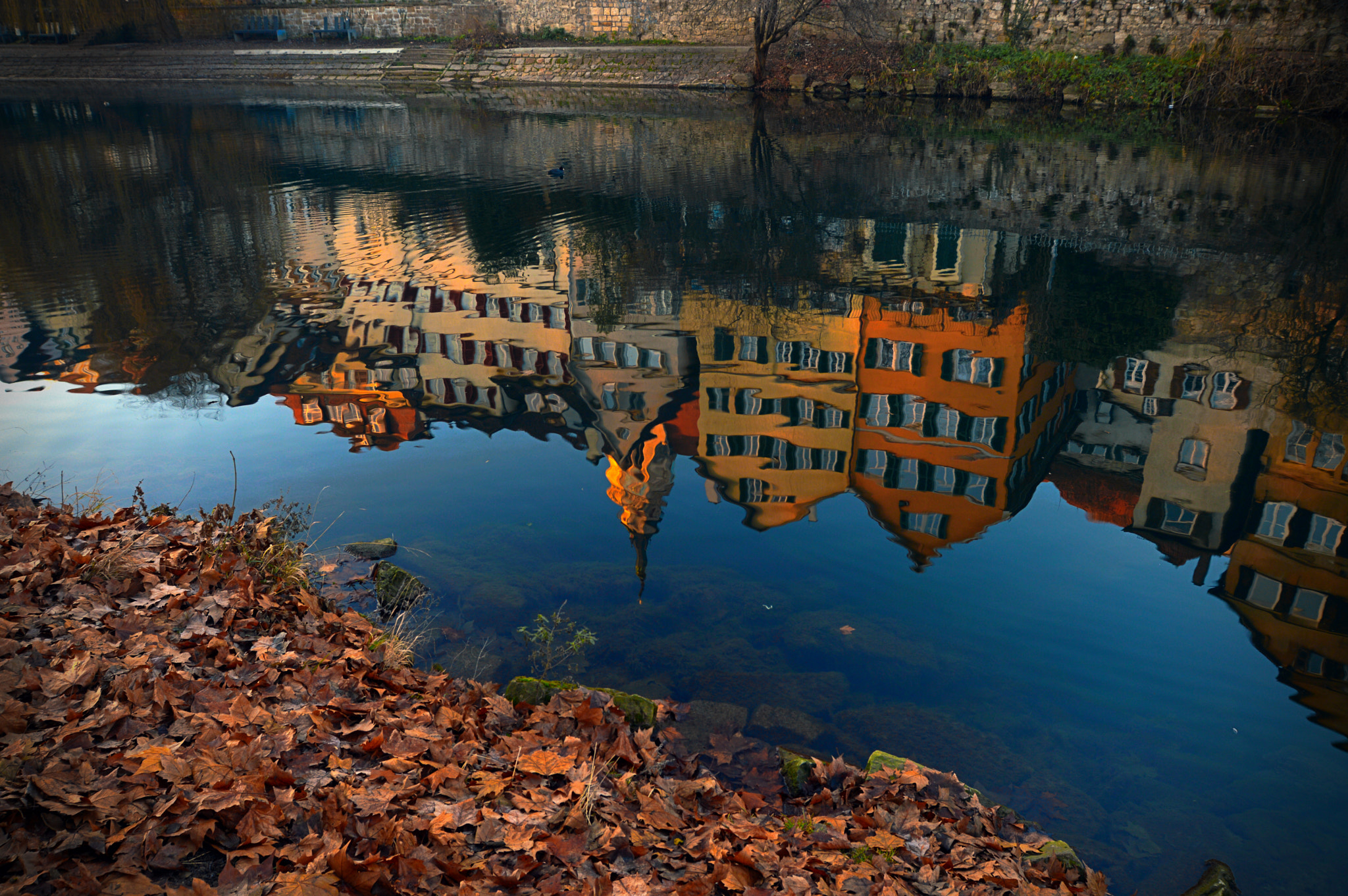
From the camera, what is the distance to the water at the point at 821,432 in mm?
8895

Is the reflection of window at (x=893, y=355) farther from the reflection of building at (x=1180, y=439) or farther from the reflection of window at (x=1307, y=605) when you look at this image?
the reflection of window at (x=1307, y=605)

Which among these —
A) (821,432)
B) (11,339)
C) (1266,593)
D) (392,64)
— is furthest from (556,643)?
(392,64)

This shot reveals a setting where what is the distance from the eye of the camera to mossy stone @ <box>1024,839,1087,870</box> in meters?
6.35

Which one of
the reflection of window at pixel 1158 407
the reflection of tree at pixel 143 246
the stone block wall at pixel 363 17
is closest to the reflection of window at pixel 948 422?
the reflection of window at pixel 1158 407

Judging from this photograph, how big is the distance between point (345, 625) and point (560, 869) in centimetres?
427

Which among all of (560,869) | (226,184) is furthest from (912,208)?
(560,869)

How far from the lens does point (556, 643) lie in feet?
31.2

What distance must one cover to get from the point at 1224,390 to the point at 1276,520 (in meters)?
4.50

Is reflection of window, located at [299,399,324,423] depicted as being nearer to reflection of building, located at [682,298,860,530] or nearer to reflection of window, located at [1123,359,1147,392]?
reflection of building, located at [682,298,860,530]

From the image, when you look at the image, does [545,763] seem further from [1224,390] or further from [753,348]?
[1224,390]

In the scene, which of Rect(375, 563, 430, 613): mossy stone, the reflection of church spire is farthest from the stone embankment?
Rect(375, 563, 430, 613): mossy stone

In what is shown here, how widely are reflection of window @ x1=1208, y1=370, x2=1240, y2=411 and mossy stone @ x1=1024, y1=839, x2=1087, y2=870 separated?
11.2 metres

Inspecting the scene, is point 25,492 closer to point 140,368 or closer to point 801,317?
point 140,368

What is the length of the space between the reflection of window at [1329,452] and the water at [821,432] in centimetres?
8
